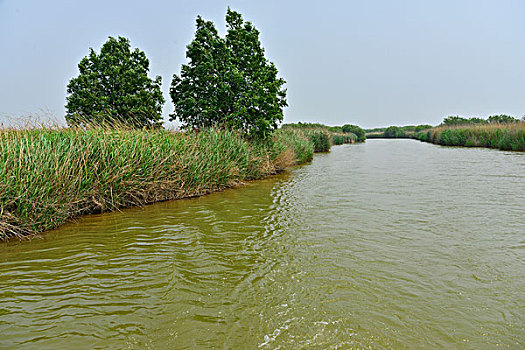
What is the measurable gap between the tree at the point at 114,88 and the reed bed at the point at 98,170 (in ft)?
24.8

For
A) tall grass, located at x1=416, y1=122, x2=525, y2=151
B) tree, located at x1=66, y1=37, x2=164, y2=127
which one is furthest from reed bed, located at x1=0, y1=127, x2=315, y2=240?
tall grass, located at x1=416, y1=122, x2=525, y2=151

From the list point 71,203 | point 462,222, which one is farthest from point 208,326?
point 462,222

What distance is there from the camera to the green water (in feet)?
10.7

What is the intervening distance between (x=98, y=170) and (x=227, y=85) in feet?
24.6

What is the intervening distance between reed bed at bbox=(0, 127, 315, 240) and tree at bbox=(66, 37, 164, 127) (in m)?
7.55

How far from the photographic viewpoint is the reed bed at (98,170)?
6195 mm

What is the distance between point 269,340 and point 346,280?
5.39ft

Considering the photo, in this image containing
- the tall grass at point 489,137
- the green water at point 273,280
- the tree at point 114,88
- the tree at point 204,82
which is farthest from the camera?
the tall grass at point 489,137

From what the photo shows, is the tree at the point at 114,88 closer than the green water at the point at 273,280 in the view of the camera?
No

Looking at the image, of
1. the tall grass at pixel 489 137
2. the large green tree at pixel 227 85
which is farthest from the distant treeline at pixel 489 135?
the large green tree at pixel 227 85

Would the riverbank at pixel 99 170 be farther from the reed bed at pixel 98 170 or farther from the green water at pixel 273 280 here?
the green water at pixel 273 280

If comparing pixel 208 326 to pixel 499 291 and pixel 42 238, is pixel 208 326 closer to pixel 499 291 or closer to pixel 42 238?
pixel 499 291

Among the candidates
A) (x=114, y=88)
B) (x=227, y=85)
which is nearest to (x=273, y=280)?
(x=227, y=85)

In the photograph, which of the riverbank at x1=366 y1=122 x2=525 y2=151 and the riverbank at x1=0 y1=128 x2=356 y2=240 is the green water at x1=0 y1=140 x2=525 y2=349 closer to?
the riverbank at x1=0 y1=128 x2=356 y2=240
